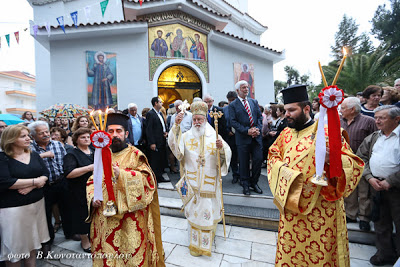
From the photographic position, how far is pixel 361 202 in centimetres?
320

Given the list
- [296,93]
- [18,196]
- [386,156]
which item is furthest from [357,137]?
[18,196]

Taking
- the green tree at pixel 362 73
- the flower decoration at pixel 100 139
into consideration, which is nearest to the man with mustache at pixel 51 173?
the flower decoration at pixel 100 139

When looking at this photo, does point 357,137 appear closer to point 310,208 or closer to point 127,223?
point 310,208

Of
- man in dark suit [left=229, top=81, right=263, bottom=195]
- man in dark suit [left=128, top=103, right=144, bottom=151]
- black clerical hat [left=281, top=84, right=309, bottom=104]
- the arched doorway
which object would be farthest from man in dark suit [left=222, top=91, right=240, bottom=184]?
the arched doorway

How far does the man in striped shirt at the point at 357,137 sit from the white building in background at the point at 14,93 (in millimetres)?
42137

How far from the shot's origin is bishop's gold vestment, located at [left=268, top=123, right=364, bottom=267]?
1905mm

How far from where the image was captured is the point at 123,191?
7.63 ft

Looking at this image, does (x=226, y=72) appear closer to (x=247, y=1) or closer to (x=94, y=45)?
(x=94, y=45)

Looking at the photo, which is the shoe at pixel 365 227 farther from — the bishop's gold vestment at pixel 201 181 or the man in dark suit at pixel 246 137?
the bishop's gold vestment at pixel 201 181

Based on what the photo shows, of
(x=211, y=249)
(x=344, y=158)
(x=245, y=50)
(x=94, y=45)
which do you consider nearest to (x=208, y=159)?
A: (x=211, y=249)

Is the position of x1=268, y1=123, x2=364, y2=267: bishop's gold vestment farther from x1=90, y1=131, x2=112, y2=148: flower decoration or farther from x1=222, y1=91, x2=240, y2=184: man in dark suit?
x1=222, y1=91, x2=240, y2=184: man in dark suit

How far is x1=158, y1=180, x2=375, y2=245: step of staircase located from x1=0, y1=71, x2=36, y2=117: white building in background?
130ft

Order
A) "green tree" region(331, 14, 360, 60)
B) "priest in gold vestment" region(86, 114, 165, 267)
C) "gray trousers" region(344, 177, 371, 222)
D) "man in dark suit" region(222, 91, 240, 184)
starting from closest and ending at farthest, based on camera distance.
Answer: "priest in gold vestment" region(86, 114, 165, 267)
"gray trousers" region(344, 177, 371, 222)
"man in dark suit" region(222, 91, 240, 184)
"green tree" region(331, 14, 360, 60)

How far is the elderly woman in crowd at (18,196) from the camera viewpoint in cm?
255
